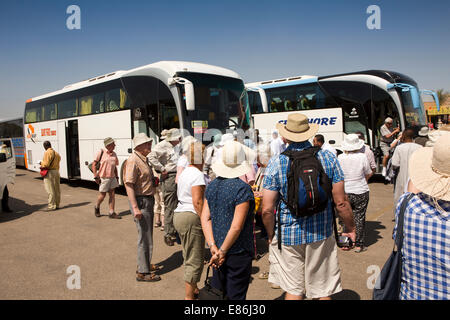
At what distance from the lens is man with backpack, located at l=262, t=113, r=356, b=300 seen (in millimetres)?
2758

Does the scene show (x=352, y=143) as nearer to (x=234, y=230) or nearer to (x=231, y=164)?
(x=231, y=164)

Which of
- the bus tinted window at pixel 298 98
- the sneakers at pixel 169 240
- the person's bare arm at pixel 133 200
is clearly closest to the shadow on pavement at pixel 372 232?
the sneakers at pixel 169 240

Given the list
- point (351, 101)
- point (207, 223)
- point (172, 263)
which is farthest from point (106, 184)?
point (351, 101)

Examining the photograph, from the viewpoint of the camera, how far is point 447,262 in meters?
1.86

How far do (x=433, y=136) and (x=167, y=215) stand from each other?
175 inches

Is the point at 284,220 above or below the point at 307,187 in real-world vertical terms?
below

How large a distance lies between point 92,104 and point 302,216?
11.1m

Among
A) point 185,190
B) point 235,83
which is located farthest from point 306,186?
point 235,83

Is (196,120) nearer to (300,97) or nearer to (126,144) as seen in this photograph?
(126,144)

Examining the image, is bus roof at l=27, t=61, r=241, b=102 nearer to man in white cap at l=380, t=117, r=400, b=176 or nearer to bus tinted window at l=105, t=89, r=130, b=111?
bus tinted window at l=105, t=89, r=130, b=111

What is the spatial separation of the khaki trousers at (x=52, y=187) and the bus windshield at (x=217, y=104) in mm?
3986

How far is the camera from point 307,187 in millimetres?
2701

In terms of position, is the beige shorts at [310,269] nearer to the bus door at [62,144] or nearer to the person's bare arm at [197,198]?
the person's bare arm at [197,198]

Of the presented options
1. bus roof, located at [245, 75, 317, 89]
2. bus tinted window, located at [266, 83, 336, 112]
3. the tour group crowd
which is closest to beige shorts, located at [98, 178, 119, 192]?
the tour group crowd
